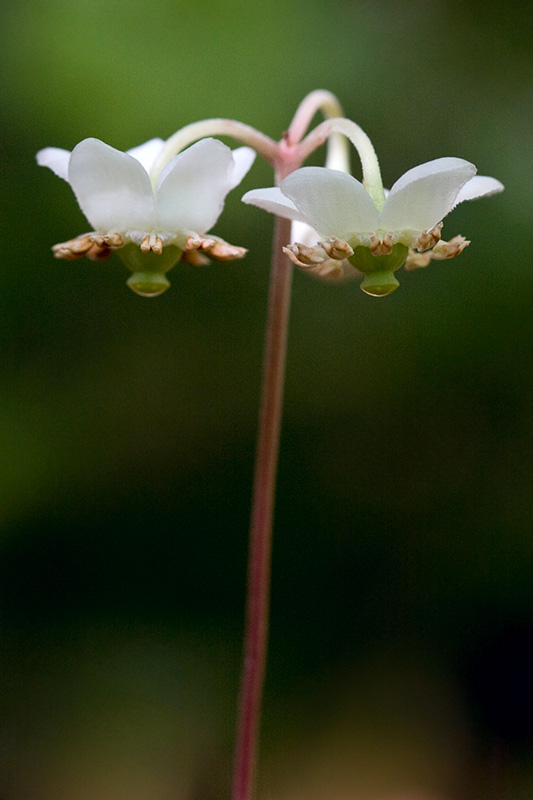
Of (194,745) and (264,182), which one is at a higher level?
(264,182)

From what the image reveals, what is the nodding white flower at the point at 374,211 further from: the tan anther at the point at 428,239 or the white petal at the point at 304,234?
the white petal at the point at 304,234

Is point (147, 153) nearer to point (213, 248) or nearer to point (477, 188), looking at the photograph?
point (213, 248)

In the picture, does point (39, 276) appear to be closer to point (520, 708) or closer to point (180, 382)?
point (180, 382)

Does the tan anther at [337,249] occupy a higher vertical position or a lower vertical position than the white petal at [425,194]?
lower

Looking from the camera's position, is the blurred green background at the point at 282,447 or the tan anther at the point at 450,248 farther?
the blurred green background at the point at 282,447

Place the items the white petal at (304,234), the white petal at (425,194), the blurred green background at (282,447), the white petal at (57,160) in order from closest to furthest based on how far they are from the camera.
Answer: the white petal at (425,194) < the white petal at (57,160) < the white petal at (304,234) < the blurred green background at (282,447)

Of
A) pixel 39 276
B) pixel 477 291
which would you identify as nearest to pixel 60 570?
pixel 39 276

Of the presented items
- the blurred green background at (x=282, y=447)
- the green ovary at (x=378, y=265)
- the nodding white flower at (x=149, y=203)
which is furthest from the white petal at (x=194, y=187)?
the blurred green background at (x=282, y=447)
